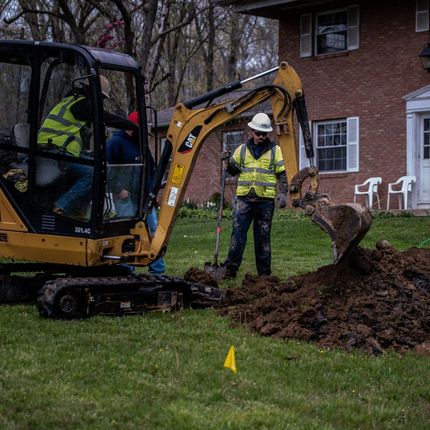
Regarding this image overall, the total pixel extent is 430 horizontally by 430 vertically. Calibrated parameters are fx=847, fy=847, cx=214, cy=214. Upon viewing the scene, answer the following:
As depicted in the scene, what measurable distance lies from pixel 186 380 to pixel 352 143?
17.7 metres

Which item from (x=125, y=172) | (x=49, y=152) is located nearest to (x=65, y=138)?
(x=49, y=152)

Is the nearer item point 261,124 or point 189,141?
point 189,141

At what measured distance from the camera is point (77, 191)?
895 cm

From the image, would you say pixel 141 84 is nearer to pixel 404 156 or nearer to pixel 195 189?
pixel 404 156

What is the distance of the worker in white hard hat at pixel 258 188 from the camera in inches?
446

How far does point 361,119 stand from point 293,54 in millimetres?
3116

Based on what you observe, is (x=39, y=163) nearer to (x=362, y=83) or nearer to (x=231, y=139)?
(x=362, y=83)

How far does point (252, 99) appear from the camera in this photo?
9688mm

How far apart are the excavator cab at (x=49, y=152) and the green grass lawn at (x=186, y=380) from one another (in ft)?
3.42

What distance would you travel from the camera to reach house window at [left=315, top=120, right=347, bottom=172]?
23.7 meters

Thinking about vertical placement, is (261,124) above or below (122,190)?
above

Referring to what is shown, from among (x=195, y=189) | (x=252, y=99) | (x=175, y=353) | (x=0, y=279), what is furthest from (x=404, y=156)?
(x=175, y=353)

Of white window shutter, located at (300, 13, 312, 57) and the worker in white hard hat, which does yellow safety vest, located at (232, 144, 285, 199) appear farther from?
white window shutter, located at (300, 13, 312, 57)

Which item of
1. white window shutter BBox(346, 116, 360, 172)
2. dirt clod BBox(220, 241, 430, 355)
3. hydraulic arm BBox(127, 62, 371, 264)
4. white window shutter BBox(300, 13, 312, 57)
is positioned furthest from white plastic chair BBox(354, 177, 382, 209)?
hydraulic arm BBox(127, 62, 371, 264)
